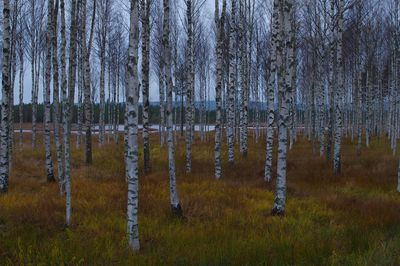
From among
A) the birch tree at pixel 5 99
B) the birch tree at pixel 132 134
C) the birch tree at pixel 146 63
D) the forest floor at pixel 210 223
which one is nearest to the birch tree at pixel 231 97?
the forest floor at pixel 210 223

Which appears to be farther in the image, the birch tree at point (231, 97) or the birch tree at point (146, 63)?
the birch tree at point (231, 97)

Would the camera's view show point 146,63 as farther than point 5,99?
Yes

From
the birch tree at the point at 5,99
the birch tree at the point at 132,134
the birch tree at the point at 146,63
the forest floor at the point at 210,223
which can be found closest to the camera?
the forest floor at the point at 210,223

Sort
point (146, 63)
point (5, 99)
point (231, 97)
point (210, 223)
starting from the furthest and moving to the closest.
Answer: point (231, 97) → point (146, 63) → point (5, 99) → point (210, 223)

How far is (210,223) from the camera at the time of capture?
7.03m

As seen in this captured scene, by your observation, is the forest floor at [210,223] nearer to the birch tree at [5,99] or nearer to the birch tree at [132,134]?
the birch tree at [132,134]

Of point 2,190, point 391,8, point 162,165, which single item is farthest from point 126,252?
point 391,8

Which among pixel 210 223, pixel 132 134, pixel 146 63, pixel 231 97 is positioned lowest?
pixel 210 223

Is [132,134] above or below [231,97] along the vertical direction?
below

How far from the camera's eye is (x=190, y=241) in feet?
19.8

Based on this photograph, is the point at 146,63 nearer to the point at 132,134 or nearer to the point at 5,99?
the point at 5,99

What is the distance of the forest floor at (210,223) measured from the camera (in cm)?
523

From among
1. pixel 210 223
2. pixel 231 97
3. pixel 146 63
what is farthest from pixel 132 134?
pixel 231 97

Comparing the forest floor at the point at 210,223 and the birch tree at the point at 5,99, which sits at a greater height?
the birch tree at the point at 5,99
